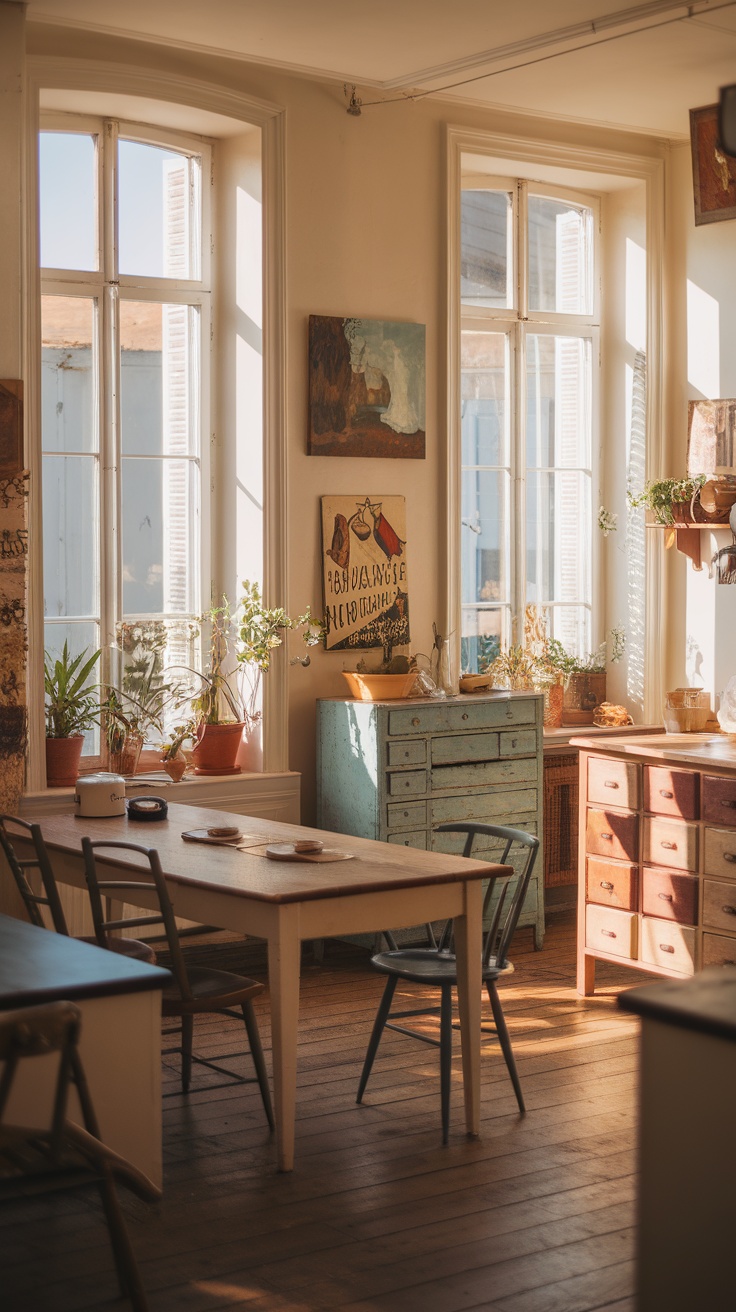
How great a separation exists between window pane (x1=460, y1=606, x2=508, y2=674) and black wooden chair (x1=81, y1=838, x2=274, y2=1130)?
3.20 m

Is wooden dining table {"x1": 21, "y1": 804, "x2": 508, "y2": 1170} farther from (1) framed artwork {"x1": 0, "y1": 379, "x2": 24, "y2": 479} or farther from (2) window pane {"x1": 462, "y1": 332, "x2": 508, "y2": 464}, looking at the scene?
(2) window pane {"x1": 462, "y1": 332, "x2": 508, "y2": 464}

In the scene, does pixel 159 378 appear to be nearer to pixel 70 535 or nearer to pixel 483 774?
pixel 70 535

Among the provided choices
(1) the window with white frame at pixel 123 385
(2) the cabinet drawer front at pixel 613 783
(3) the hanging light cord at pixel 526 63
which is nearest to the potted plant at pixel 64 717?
(1) the window with white frame at pixel 123 385

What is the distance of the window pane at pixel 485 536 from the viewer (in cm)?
762

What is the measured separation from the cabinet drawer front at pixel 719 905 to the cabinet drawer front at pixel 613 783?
19.1 inches

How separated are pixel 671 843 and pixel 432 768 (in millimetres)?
1217

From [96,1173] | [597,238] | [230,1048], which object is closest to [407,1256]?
[96,1173]

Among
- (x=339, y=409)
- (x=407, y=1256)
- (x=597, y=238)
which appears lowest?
(x=407, y=1256)

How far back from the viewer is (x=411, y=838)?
6.46m

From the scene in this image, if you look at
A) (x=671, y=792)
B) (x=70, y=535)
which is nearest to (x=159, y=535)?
(x=70, y=535)

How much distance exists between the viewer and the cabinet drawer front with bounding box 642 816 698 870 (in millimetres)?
5609

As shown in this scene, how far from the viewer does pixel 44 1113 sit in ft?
10.2

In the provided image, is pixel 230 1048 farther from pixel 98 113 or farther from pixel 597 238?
pixel 597 238

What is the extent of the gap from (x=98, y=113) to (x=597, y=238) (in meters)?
2.91
